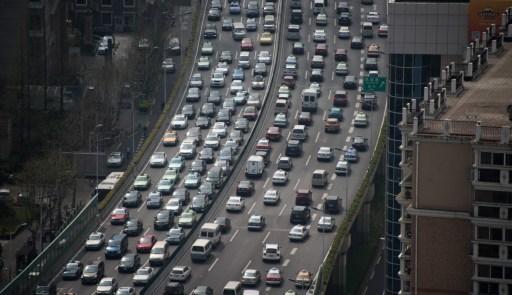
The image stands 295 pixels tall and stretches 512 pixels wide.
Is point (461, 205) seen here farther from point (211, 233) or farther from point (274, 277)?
point (211, 233)

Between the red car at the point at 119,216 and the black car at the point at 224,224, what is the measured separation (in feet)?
23.3

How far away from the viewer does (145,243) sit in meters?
190

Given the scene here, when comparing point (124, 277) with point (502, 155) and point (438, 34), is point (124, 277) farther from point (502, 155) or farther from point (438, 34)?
point (502, 155)

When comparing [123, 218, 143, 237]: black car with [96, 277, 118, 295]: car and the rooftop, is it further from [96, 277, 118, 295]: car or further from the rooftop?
the rooftop

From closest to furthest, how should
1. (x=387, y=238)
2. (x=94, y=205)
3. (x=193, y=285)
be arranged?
(x=387, y=238) → (x=193, y=285) → (x=94, y=205)

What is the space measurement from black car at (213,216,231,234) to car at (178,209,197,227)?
187 centimetres

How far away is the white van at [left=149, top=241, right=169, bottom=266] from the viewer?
609ft

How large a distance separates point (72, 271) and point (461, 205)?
312 ft

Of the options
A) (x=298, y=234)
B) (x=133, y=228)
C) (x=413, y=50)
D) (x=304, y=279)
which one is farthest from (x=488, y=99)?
(x=133, y=228)

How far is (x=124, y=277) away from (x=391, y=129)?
29802 mm

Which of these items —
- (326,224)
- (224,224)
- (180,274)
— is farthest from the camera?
(224,224)

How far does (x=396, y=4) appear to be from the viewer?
532ft

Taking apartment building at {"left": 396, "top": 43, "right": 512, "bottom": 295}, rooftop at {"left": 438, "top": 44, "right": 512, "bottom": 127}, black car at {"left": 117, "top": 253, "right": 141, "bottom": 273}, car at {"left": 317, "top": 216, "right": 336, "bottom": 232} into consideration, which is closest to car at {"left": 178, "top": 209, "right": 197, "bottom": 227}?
car at {"left": 317, "top": 216, "right": 336, "bottom": 232}

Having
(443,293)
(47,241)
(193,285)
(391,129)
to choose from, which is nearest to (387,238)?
(391,129)
